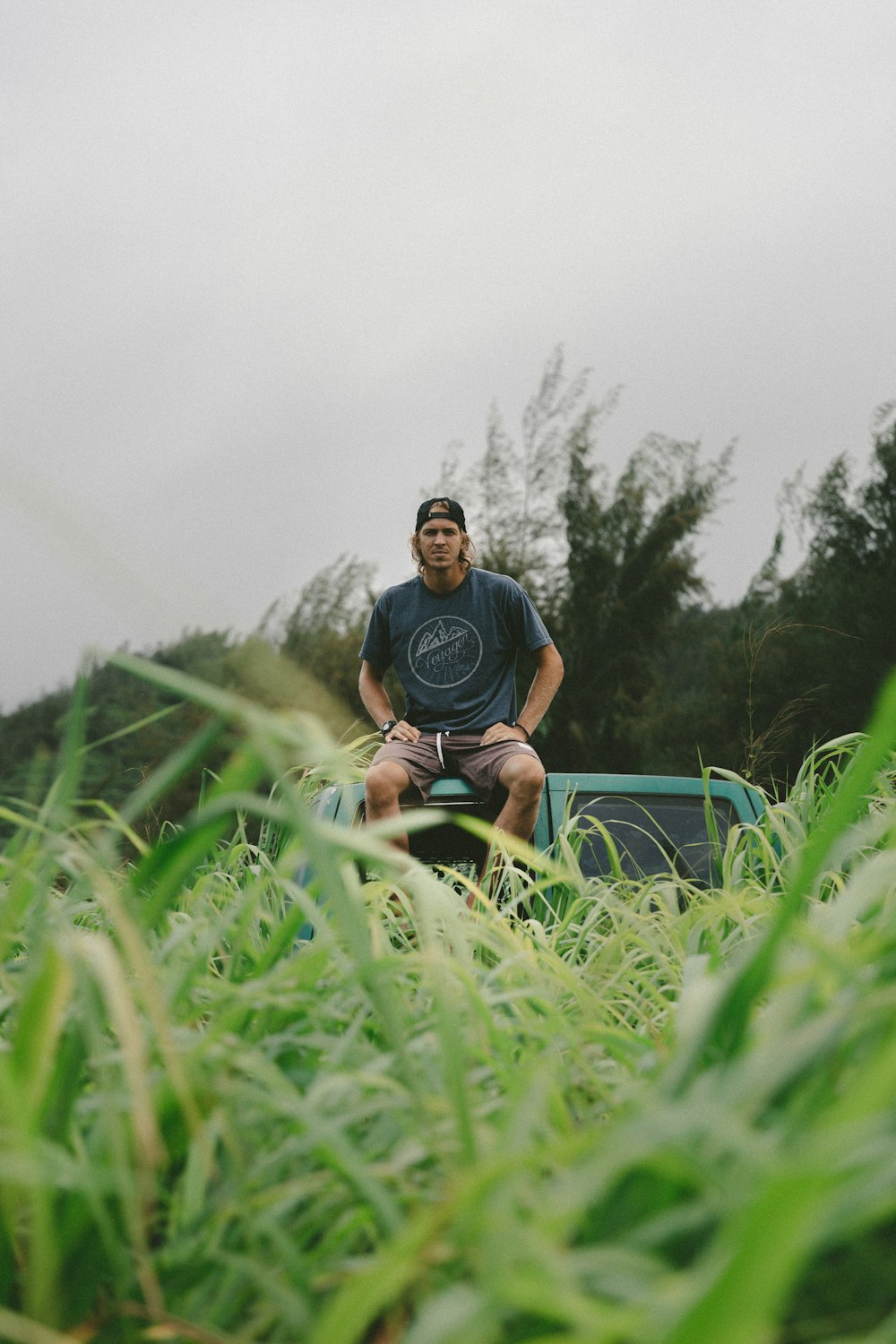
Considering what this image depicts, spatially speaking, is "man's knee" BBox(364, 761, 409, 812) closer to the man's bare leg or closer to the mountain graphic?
the man's bare leg

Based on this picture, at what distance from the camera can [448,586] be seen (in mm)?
4379

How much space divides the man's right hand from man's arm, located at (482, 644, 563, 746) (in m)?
0.25

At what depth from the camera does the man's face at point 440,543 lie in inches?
168

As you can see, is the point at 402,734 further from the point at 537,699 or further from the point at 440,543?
the point at 440,543

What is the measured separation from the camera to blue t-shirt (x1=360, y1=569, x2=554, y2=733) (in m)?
4.24

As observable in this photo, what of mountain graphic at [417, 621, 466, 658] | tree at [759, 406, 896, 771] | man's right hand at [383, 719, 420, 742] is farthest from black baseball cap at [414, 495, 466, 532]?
tree at [759, 406, 896, 771]

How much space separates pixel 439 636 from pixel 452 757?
520 millimetres

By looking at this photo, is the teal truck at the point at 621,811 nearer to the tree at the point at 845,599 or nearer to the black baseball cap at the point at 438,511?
the black baseball cap at the point at 438,511

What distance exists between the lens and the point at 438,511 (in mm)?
4285

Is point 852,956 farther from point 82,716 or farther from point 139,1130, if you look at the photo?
point 82,716

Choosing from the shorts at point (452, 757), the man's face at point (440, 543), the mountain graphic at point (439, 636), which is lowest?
the shorts at point (452, 757)

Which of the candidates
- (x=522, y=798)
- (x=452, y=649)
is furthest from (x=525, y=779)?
(x=452, y=649)

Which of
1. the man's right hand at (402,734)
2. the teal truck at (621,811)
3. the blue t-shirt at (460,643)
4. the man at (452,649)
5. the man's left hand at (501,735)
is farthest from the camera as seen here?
the blue t-shirt at (460,643)

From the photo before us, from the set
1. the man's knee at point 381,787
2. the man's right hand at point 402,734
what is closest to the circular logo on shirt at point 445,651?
the man's right hand at point 402,734
